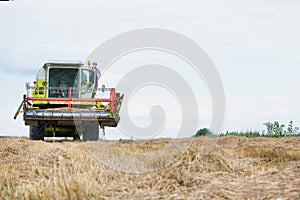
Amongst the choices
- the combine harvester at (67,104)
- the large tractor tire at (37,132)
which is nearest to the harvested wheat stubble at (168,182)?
the combine harvester at (67,104)

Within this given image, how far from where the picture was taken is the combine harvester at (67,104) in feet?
53.9

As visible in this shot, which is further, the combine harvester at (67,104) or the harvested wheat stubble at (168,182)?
the combine harvester at (67,104)

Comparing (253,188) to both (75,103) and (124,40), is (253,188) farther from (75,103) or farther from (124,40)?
(75,103)

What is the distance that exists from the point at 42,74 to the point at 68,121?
3.72m

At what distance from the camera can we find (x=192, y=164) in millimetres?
6043

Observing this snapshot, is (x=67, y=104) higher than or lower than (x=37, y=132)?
higher

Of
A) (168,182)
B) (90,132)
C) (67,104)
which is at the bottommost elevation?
(168,182)

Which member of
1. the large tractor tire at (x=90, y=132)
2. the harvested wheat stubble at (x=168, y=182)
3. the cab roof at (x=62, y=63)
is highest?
the cab roof at (x=62, y=63)

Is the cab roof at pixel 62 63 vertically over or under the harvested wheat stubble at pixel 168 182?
over

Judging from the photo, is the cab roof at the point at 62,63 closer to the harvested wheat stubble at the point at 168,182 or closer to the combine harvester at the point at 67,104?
the combine harvester at the point at 67,104

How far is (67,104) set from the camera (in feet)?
57.9

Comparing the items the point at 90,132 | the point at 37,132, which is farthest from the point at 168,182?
the point at 37,132

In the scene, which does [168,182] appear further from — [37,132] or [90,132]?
[37,132]

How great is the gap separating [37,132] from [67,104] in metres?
1.39
